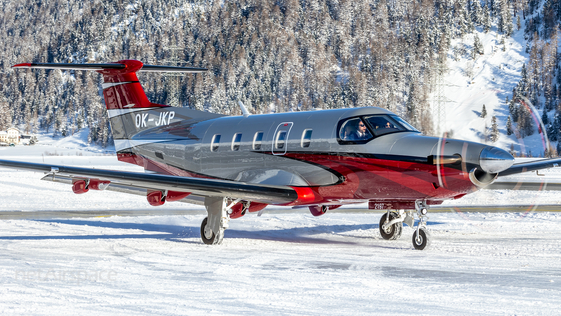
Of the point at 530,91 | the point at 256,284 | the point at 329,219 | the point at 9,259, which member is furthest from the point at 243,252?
the point at 530,91

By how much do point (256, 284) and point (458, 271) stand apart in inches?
140

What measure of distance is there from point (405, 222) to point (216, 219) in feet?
16.0

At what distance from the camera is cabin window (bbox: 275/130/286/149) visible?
13.7 metres

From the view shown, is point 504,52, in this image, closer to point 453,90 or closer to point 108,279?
point 453,90

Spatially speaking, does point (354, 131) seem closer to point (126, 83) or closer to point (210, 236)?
point (210, 236)

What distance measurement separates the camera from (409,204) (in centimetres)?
1255

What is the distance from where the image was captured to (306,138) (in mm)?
13242

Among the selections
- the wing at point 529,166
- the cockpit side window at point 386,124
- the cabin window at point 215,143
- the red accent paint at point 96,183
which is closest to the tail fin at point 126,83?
the cabin window at point 215,143

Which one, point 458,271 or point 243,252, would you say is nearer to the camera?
point 458,271

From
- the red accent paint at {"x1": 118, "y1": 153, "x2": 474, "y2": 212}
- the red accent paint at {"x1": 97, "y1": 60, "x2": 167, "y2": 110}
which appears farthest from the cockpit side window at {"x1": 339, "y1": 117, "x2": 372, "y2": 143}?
the red accent paint at {"x1": 97, "y1": 60, "x2": 167, "y2": 110}

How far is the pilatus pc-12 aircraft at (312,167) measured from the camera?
11.1 meters

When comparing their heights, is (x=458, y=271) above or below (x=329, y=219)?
above

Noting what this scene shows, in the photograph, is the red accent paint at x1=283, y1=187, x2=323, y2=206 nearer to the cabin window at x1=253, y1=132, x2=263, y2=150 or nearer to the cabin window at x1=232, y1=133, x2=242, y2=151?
the cabin window at x1=253, y1=132, x2=263, y2=150

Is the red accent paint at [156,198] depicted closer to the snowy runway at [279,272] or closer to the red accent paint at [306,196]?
the snowy runway at [279,272]
